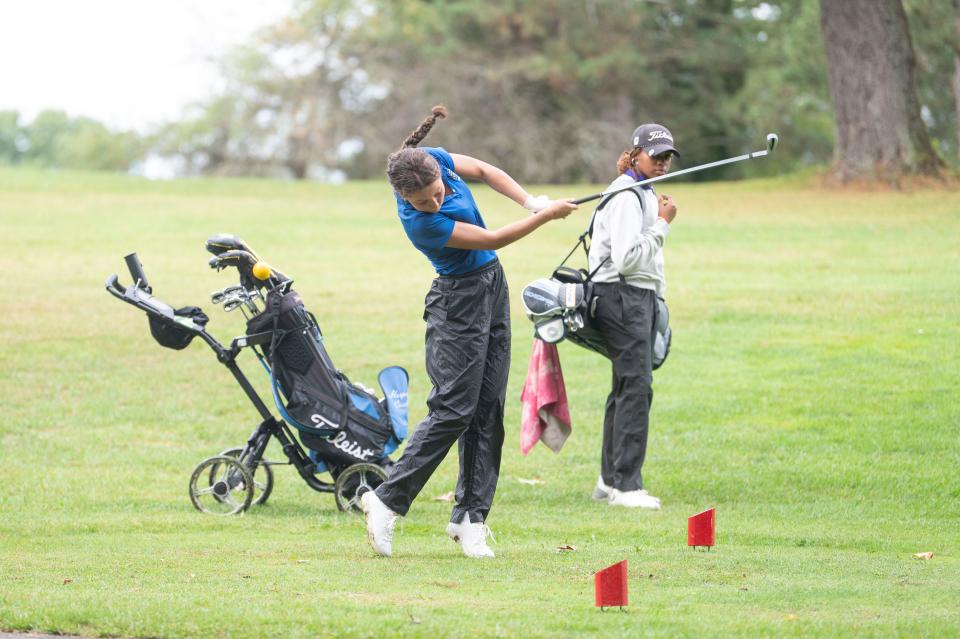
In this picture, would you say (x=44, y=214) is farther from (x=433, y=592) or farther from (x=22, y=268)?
(x=433, y=592)

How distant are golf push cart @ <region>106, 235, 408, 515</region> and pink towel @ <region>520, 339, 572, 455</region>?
0.73 meters

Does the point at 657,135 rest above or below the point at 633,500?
above

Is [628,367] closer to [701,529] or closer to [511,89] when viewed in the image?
[701,529]

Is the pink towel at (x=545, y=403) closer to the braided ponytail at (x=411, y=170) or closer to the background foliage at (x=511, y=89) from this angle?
→ the braided ponytail at (x=411, y=170)

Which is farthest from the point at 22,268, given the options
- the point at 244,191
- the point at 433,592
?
the point at 433,592

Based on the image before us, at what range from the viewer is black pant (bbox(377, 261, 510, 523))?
6660mm

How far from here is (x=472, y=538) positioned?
683cm

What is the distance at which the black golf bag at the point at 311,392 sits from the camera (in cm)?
823

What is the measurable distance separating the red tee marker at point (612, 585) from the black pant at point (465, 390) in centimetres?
153

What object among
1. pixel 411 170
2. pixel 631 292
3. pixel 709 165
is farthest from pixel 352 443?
pixel 709 165

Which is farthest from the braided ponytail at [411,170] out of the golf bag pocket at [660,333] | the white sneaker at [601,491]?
the white sneaker at [601,491]

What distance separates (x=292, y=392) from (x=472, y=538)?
6.13 ft

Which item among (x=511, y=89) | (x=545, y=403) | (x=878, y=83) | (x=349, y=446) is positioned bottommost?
(x=349, y=446)

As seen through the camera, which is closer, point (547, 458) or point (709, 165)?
point (709, 165)
